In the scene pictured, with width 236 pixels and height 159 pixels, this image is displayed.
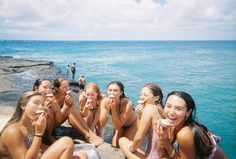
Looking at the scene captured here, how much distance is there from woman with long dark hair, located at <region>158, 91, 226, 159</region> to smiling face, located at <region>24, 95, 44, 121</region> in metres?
2.08

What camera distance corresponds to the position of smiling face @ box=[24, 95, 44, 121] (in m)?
4.04

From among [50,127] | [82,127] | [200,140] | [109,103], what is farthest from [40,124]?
[82,127]

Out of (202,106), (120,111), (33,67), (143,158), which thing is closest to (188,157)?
(143,158)

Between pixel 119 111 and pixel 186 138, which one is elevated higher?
pixel 186 138

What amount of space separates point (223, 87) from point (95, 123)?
82.1ft

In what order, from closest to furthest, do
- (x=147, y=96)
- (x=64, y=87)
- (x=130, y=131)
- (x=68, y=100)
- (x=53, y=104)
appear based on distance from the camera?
(x=147, y=96) < (x=53, y=104) < (x=68, y=100) < (x=130, y=131) < (x=64, y=87)

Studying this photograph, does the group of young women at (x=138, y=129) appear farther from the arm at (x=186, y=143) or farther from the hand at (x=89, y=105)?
the hand at (x=89, y=105)

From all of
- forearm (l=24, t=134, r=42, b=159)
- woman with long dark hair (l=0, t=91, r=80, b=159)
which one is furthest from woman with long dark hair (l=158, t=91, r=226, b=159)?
forearm (l=24, t=134, r=42, b=159)

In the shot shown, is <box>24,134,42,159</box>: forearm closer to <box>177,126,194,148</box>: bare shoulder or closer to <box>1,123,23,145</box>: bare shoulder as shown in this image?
<box>1,123,23,145</box>: bare shoulder

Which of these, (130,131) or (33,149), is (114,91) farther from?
(33,149)

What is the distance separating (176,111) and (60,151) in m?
2.13

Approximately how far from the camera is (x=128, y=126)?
651 cm

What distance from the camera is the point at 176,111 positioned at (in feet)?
13.0

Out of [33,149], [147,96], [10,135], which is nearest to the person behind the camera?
[10,135]
